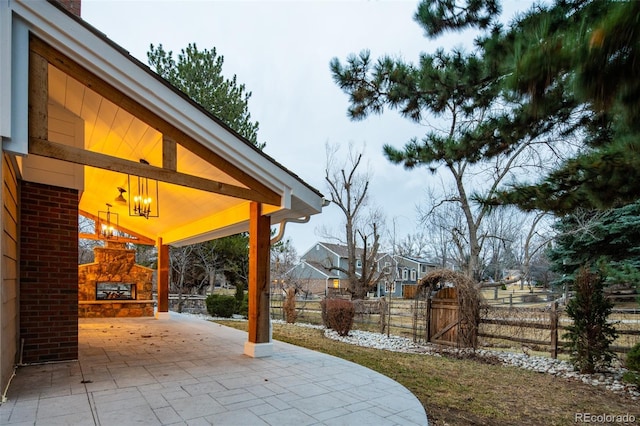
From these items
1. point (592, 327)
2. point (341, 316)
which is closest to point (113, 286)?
point (341, 316)

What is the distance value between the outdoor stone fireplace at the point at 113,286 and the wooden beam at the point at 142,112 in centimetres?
688

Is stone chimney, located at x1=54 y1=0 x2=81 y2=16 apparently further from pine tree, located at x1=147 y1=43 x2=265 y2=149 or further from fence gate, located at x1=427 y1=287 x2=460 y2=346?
fence gate, located at x1=427 y1=287 x2=460 y2=346

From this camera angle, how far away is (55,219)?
4.85 m

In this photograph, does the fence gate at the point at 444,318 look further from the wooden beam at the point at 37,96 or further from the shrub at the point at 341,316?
the wooden beam at the point at 37,96

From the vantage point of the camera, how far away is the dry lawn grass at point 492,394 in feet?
12.9

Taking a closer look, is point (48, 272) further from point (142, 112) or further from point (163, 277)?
point (163, 277)

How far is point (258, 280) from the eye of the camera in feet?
17.3

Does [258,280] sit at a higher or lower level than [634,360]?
higher

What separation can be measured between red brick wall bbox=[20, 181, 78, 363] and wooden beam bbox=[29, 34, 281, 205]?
2.06 meters

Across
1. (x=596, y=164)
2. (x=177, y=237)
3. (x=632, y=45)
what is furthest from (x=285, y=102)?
(x=632, y=45)

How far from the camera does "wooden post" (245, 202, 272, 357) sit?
5.27 metres

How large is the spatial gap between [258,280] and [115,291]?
23.2 ft

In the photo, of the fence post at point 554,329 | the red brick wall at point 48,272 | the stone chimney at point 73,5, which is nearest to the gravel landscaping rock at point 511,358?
the fence post at point 554,329

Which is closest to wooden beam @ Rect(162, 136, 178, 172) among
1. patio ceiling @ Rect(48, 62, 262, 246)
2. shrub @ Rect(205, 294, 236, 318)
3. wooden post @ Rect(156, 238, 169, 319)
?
patio ceiling @ Rect(48, 62, 262, 246)
